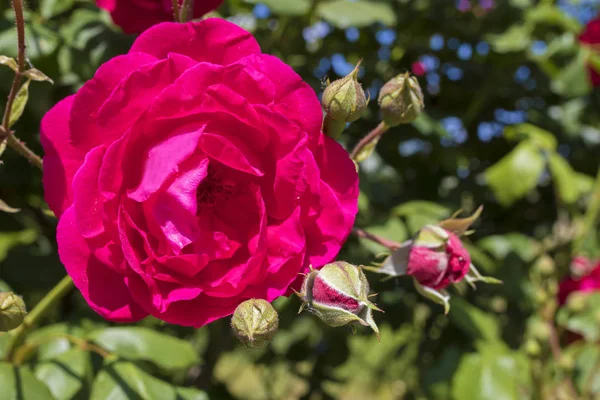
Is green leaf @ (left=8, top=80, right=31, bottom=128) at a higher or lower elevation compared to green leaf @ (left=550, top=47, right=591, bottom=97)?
higher

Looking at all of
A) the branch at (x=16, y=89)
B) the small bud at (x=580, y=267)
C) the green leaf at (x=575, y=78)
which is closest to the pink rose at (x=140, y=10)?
the branch at (x=16, y=89)

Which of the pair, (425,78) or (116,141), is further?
(425,78)

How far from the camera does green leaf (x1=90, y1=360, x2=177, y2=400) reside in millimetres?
1157

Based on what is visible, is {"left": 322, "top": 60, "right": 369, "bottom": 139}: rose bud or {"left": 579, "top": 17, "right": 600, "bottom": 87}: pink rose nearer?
{"left": 322, "top": 60, "right": 369, "bottom": 139}: rose bud

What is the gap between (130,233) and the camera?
0.87 meters

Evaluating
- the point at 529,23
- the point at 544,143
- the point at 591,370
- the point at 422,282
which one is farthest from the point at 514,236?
the point at 422,282

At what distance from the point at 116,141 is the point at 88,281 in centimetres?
20

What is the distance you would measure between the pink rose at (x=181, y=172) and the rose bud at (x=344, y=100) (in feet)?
0.21

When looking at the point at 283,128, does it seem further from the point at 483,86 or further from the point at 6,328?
the point at 483,86

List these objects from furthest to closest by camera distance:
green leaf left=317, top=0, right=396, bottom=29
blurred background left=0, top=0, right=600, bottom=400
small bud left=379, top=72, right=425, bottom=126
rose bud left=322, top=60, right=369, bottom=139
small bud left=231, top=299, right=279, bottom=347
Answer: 1. green leaf left=317, top=0, right=396, bottom=29
2. blurred background left=0, top=0, right=600, bottom=400
3. small bud left=379, top=72, right=425, bottom=126
4. rose bud left=322, top=60, right=369, bottom=139
5. small bud left=231, top=299, right=279, bottom=347

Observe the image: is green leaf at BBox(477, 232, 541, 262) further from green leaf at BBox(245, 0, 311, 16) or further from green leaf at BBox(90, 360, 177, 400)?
green leaf at BBox(90, 360, 177, 400)

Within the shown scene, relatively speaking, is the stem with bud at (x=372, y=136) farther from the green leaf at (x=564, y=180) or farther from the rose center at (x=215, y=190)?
the green leaf at (x=564, y=180)

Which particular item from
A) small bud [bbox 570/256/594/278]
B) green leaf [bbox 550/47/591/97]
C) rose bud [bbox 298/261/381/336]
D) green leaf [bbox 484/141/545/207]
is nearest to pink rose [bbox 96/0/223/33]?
rose bud [bbox 298/261/381/336]

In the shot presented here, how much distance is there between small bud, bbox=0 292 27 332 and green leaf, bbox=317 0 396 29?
46.7 inches
